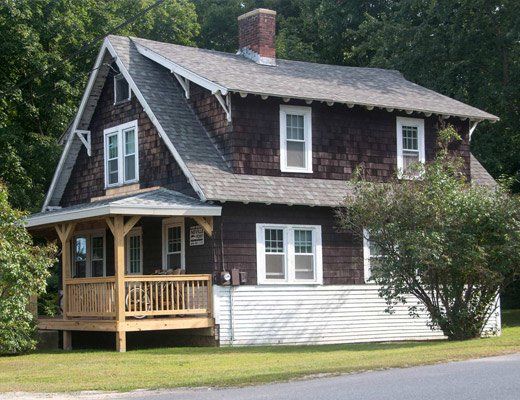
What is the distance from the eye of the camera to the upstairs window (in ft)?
91.8

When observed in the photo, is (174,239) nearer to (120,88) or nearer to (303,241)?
(303,241)

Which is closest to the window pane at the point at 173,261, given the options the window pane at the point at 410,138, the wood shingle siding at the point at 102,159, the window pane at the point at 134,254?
the window pane at the point at 134,254

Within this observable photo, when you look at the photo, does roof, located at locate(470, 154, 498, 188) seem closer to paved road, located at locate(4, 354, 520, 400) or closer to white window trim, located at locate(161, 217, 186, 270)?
white window trim, located at locate(161, 217, 186, 270)

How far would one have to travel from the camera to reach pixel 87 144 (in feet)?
95.9

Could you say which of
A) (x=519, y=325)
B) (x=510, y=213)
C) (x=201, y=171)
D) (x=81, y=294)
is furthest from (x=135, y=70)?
(x=519, y=325)

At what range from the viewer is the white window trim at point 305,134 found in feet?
85.1

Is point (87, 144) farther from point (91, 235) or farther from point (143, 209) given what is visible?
point (143, 209)

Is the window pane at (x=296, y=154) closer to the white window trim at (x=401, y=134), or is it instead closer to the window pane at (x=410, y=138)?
the white window trim at (x=401, y=134)

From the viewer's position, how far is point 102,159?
28828 millimetres

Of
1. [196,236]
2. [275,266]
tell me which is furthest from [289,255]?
[196,236]

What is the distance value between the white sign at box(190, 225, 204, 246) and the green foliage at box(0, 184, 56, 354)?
3854 mm

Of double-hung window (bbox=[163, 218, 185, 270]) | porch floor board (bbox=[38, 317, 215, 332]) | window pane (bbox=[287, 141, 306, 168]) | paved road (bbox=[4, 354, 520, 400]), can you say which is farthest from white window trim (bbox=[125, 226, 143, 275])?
paved road (bbox=[4, 354, 520, 400])

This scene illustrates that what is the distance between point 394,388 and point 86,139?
17.8m

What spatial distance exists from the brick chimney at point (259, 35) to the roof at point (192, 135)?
52 cm
